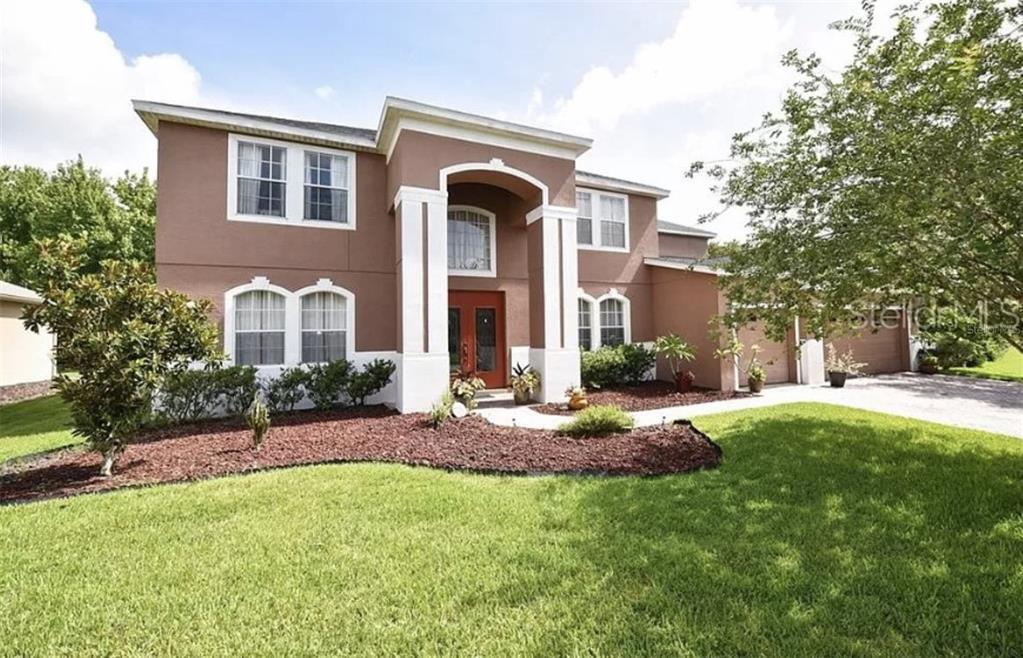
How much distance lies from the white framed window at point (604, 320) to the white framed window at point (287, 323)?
695cm

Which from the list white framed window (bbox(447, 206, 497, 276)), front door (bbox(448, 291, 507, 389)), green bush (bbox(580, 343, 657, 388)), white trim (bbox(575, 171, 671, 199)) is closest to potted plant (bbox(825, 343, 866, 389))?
green bush (bbox(580, 343, 657, 388))

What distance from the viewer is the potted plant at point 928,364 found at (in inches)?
635

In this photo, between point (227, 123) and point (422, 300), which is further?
point (227, 123)

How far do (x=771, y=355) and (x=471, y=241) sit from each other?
10.0 meters

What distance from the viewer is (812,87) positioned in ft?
21.1

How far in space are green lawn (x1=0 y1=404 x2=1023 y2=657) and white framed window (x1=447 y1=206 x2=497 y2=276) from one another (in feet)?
26.3

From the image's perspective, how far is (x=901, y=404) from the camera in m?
10.3

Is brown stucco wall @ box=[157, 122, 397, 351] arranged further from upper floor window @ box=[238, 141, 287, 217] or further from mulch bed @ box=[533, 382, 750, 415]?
mulch bed @ box=[533, 382, 750, 415]

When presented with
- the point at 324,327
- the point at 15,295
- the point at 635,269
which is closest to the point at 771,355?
the point at 635,269

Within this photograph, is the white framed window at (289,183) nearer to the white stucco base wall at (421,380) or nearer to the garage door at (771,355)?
the white stucco base wall at (421,380)

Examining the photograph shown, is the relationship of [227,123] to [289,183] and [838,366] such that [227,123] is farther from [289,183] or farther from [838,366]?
[838,366]

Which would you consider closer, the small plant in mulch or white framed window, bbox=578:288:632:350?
the small plant in mulch

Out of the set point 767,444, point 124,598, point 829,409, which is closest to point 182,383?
point 124,598

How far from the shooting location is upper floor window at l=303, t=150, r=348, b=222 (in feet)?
36.9
